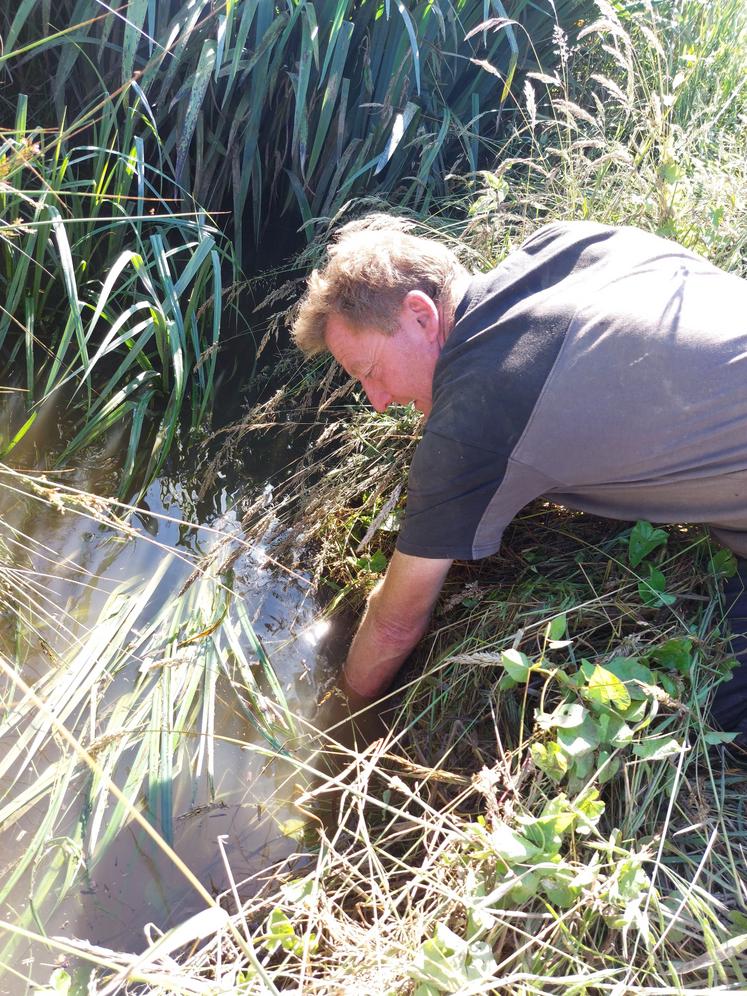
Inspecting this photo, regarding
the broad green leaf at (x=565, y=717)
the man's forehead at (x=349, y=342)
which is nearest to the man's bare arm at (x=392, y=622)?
the broad green leaf at (x=565, y=717)

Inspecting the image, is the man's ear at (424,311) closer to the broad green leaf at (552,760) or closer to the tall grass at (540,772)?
the tall grass at (540,772)

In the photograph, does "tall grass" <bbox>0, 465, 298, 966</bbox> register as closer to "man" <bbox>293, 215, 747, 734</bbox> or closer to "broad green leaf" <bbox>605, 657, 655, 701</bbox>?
"man" <bbox>293, 215, 747, 734</bbox>

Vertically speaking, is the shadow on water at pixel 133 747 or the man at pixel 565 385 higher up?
the man at pixel 565 385

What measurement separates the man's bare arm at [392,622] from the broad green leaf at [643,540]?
448 mm

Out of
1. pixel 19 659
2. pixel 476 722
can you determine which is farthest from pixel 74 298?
pixel 476 722

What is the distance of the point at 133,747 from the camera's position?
6.26 feet

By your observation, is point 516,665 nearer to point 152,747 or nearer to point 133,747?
point 152,747

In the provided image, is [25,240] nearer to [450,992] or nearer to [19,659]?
[19,659]

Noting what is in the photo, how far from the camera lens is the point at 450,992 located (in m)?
1.17

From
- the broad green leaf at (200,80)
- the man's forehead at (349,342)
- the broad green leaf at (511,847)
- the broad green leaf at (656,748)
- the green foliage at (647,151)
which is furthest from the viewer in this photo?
the broad green leaf at (200,80)

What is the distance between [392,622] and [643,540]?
0.61 m

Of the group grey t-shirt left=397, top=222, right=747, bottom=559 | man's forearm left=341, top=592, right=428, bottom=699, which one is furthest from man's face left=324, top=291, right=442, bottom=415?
man's forearm left=341, top=592, right=428, bottom=699

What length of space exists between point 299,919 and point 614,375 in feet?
4.02

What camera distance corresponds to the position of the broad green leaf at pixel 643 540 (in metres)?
1.75
